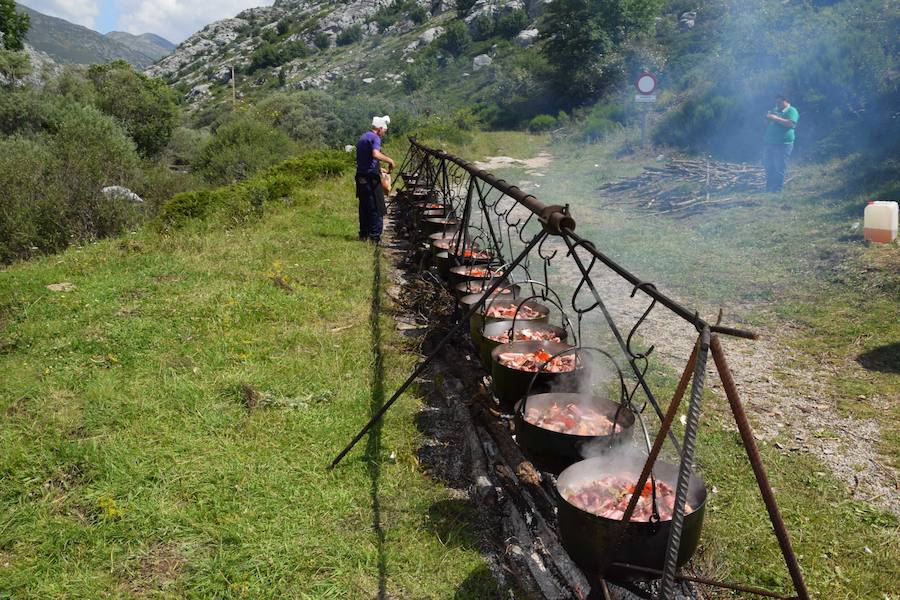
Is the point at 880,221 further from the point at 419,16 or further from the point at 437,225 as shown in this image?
the point at 419,16

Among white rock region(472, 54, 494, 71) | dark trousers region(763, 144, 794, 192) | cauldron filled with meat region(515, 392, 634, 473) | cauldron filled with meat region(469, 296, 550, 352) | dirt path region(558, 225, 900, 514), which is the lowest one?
dirt path region(558, 225, 900, 514)

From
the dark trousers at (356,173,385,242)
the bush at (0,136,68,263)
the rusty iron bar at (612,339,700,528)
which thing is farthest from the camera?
the bush at (0,136,68,263)

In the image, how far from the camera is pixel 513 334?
407cm

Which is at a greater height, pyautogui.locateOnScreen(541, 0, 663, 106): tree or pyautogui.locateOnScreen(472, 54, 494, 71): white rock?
pyautogui.locateOnScreen(472, 54, 494, 71): white rock

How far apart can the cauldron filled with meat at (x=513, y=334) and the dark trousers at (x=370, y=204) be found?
228 inches

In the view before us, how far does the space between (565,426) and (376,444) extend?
1.66 metres

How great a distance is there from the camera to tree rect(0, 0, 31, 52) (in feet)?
A: 122

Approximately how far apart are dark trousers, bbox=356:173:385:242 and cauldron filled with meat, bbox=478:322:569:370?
5801mm

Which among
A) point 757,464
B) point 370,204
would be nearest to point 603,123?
point 370,204

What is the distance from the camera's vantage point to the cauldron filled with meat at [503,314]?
14.3ft

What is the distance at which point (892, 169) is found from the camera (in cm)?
1043

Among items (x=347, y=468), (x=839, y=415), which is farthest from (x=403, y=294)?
(x=839, y=415)

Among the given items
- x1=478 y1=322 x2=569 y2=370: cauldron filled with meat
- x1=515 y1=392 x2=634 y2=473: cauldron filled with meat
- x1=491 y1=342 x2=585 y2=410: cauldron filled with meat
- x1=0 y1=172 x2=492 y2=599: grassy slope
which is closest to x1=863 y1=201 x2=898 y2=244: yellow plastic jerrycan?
x1=478 y1=322 x2=569 y2=370: cauldron filled with meat

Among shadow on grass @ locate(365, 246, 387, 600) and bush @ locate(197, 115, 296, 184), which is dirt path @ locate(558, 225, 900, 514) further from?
bush @ locate(197, 115, 296, 184)
